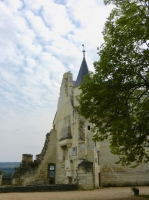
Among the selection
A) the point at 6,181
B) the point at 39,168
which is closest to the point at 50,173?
the point at 39,168

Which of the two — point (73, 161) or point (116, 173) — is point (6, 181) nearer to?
point (73, 161)

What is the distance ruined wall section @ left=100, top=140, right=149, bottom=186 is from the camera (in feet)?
65.1

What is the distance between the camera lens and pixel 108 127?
10.9 meters

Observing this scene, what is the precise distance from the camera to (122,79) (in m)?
9.60

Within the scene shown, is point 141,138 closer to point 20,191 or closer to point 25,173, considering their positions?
point 20,191

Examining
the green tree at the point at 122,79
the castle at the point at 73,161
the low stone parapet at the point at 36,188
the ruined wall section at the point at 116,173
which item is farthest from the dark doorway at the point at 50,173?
the green tree at the point at 122,79

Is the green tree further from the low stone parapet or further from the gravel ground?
the low stone parapet

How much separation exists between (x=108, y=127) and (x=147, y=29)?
198 inches

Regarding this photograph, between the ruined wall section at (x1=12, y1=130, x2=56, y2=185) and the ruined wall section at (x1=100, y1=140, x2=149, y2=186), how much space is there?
630 centimetres

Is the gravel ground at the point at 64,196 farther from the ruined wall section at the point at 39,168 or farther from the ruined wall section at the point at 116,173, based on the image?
the ruined wall section at the point at 39,168

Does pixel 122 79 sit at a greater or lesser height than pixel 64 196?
greater

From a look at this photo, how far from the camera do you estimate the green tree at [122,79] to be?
28.8 ft

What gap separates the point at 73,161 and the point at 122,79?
12130 mm

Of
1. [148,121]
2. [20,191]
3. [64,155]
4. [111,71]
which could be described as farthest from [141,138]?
[64,155]
